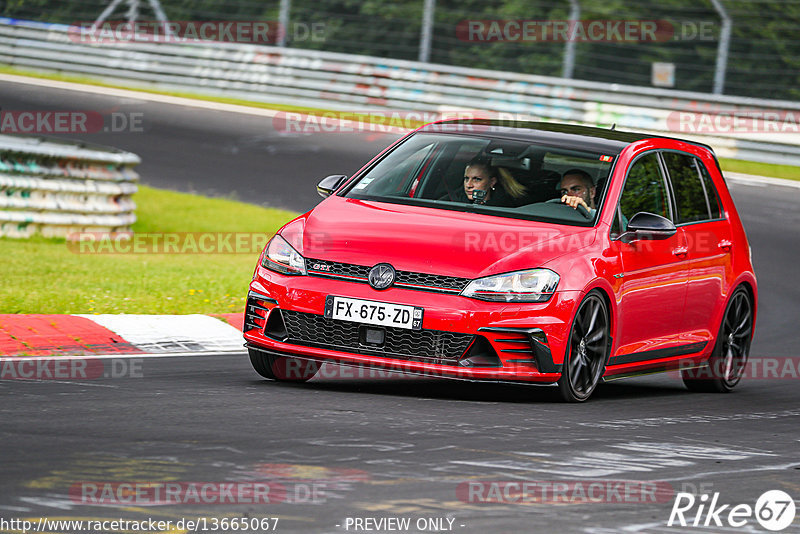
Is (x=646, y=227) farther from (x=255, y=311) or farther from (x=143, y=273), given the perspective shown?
(x=143, y=273)

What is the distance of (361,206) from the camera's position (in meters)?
8.85

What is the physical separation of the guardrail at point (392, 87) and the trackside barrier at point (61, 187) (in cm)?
1002

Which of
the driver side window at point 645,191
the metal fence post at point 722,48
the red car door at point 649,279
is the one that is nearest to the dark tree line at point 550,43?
Answer: the metal fence post at point 722,48

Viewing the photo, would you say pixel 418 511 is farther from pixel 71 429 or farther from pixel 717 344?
pixel 717 344

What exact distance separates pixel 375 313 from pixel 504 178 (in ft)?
5.18

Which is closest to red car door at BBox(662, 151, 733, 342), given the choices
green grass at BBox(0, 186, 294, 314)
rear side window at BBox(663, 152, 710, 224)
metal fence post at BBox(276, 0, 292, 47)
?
rear side window at BBox(663, 152, 710, 224)

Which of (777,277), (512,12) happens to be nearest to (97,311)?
(777,277)

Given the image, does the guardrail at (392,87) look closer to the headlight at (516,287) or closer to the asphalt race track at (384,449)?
the asphalt race track at (384,449)

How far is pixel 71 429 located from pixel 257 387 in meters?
1.92

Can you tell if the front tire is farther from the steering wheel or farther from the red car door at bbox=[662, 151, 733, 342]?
the red car door at bbox=[662, 151, 733, 342]

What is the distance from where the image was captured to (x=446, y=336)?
798 centimetres

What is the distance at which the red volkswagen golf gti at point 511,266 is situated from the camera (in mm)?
7996

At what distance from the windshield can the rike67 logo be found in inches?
117

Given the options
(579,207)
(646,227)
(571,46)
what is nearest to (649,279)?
(646,227)
